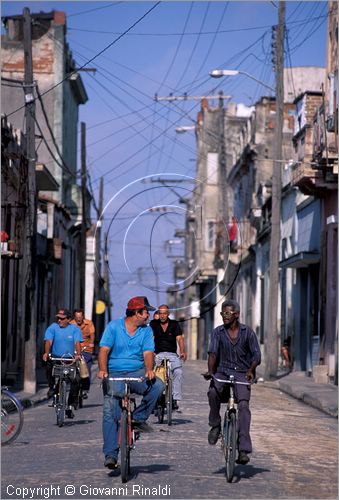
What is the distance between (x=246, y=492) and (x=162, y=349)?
27.3 ft

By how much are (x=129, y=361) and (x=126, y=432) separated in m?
0.75

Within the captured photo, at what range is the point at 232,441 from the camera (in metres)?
11.9

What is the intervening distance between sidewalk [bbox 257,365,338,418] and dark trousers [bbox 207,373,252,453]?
1009 cm

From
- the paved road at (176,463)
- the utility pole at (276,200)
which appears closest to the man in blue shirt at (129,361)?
the paved road at (176,463)

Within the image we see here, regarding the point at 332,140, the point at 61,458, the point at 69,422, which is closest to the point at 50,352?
the point at 69,422

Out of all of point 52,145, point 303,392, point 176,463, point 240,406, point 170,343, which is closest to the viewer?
point 240,406

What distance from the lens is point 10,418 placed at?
15.5m

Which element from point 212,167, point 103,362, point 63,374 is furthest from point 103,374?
point 212,167

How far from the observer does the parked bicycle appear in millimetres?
11727

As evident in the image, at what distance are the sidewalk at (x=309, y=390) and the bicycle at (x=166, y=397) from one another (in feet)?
15.1

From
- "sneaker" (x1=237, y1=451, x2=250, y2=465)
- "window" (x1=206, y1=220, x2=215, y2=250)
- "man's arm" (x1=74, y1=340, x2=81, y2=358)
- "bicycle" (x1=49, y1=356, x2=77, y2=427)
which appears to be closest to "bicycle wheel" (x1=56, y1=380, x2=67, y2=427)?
"bicycle" (x1=49, y1=356, x2=77, y2=427)

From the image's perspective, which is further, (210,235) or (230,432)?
(210,235)

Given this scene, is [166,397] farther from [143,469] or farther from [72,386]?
[143,469]

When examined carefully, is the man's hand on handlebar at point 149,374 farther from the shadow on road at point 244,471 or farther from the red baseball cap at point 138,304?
the shadow on road at point 244,471
